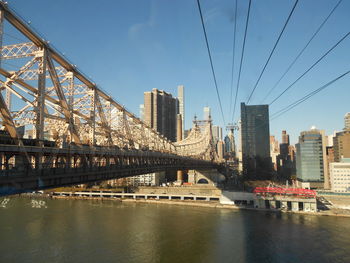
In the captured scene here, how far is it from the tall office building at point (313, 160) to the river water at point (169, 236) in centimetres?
3911

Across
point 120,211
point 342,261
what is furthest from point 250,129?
point 342,261

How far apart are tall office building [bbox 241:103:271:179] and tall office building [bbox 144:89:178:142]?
1786 inches

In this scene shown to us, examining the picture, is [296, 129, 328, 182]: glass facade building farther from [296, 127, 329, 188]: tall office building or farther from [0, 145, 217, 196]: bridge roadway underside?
[0, 145, 217, 196]: bridge roadway underside

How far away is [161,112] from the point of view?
13200cm

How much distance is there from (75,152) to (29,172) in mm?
3550

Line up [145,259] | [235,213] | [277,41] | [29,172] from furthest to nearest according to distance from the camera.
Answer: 1. [235,213]
2. [145,259]
3. [29,172]
4. [277,41]

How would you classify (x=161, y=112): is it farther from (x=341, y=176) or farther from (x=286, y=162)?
(x=341, y=176)

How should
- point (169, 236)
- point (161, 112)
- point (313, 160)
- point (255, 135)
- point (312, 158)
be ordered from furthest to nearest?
point (161, 112), point (255, 135), point (312, 158), point (313, 160), point (169, 236)

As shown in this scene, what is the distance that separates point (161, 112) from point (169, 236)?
105710mm

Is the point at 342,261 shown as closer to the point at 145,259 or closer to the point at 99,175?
the point at 145,259

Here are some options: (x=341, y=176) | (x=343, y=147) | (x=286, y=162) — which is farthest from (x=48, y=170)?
(x=286, y=162)

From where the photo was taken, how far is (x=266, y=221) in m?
36.8

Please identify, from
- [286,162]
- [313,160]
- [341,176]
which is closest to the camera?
[341,176]

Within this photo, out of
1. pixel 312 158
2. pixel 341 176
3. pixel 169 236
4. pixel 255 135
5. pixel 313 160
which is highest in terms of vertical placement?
pixel 255 135
